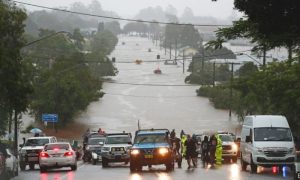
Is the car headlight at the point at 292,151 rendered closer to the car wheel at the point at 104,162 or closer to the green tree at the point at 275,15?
the green tree at the point at 275,15

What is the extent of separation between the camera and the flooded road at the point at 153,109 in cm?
10444

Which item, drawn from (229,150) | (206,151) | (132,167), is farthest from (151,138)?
(229,150)

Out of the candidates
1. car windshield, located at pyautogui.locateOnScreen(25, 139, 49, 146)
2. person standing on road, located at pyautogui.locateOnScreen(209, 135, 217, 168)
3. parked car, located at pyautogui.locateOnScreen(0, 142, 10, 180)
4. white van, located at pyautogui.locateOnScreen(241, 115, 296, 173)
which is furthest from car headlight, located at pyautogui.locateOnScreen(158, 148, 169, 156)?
car windshield, located at pyautogui.locateOnScreen(25, 139, 49, 146)

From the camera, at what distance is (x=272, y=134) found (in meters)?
34.6

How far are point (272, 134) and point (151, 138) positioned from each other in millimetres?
Answer: 5716

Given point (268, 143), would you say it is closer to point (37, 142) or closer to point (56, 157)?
point (56, 157)

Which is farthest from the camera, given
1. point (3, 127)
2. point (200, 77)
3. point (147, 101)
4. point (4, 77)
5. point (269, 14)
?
point (200, 77)

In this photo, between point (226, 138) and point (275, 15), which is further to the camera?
point (226, 138)

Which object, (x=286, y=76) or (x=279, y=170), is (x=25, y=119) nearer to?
(x=286, y=76)

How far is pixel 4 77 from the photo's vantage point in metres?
39.7

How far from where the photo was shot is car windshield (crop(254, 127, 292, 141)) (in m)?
34.4

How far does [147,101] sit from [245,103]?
60.5 meters

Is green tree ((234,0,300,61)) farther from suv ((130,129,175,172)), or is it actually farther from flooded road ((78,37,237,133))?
flooded road ((78,37,237,133))

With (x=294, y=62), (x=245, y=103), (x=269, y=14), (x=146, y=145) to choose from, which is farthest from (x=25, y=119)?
(x=269, y=14)
